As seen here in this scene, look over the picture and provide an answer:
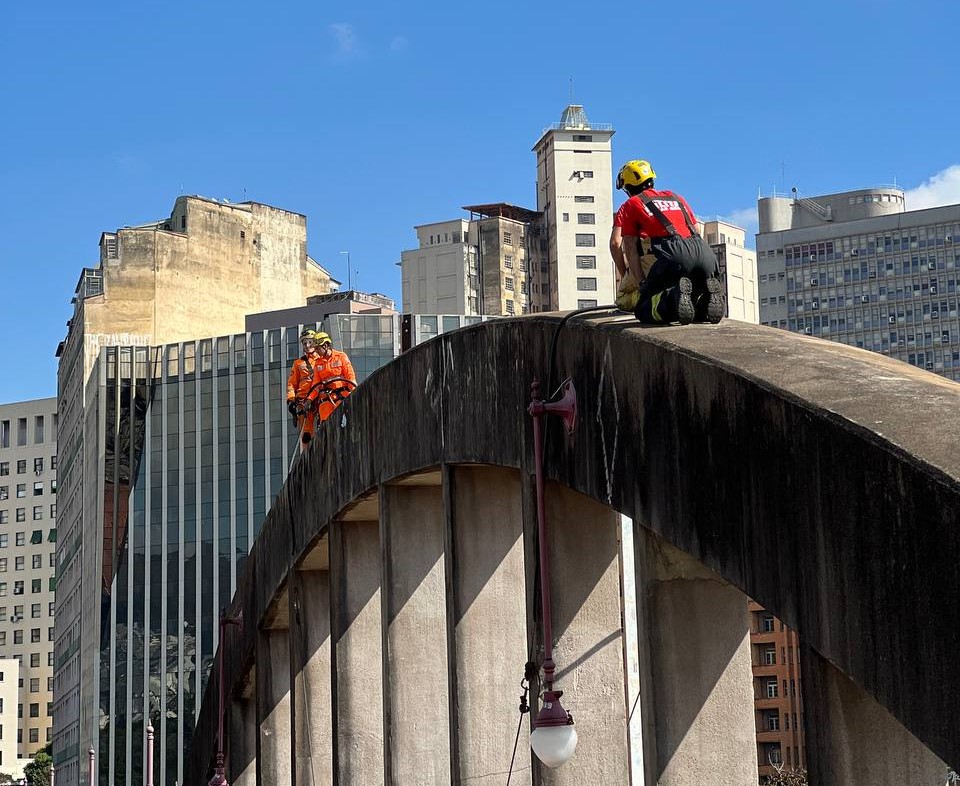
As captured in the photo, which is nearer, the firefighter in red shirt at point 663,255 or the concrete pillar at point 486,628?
the firefighter in red shirt at point 663,255

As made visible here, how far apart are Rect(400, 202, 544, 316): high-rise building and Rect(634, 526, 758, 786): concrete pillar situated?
123235mm

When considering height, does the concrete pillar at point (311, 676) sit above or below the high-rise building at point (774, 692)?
above

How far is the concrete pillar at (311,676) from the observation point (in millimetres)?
18672

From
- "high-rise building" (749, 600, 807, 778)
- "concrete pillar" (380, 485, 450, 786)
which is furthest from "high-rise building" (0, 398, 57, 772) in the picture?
"concrete pillar" (380, 485, 450, 786)

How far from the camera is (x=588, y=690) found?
1063cm

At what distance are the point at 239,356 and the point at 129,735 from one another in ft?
59.8

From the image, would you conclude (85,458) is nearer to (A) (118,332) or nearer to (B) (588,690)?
(A) (118,332)

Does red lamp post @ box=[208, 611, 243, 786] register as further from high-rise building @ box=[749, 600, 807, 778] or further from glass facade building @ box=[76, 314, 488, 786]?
high-rise building @ box=[749, 600, 807, 778]

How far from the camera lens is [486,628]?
1262 centimetres

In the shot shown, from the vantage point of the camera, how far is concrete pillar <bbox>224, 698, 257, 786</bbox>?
24750 millimetres

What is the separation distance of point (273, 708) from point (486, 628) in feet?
30.5

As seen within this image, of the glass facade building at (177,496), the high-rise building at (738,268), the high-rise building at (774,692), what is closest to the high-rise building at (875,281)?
the high-rise building at (738,268)

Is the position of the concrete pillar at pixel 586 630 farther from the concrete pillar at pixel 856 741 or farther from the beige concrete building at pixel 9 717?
the beige concrete building at pixel 9 717

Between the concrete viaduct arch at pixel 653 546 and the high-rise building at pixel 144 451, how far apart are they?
66059mm
